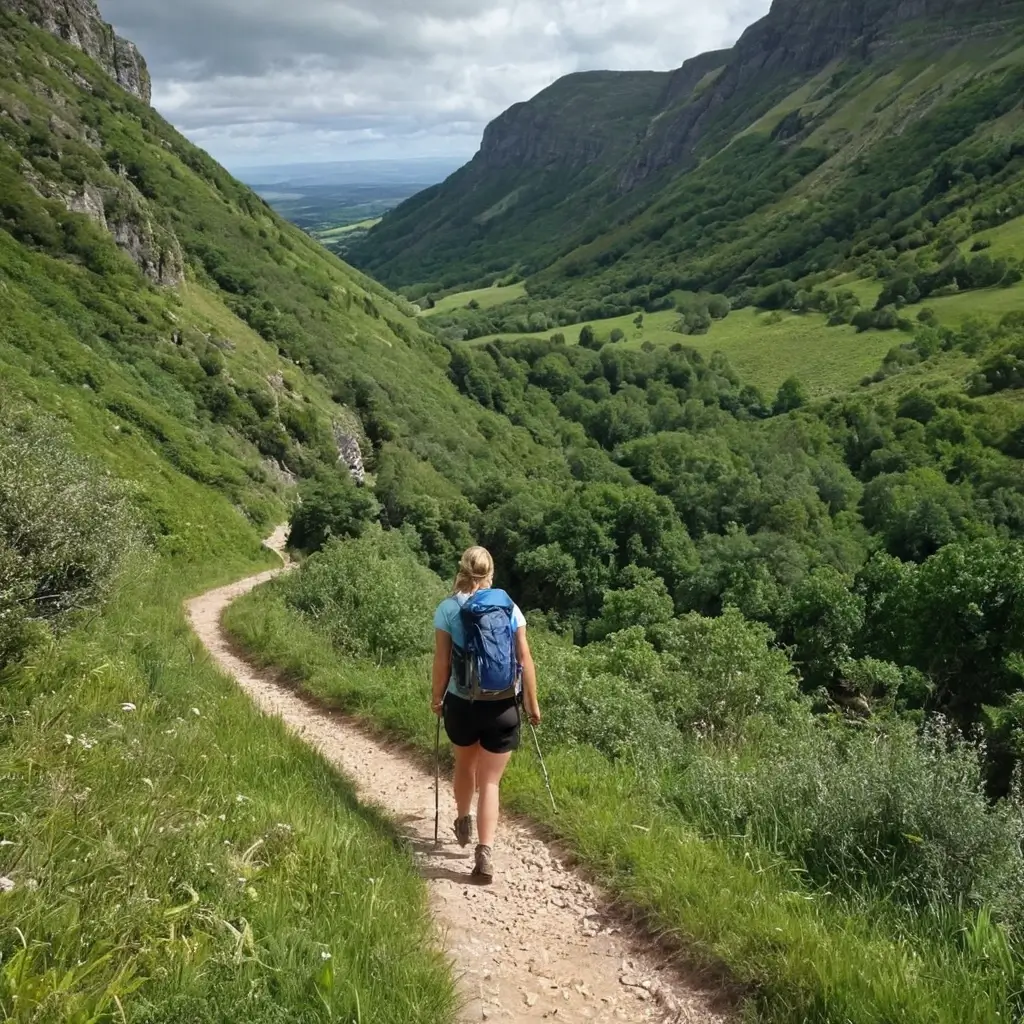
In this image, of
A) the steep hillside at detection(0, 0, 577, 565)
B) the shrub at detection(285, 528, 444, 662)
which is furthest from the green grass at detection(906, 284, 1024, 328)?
the shrub at detection(285, 528, 444, 662)

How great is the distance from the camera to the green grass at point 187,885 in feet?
11.8

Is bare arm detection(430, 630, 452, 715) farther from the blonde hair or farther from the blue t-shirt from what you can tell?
the blonde hair

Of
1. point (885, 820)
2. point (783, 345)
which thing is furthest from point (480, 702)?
point (783, 345)

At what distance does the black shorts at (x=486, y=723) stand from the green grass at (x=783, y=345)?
12748 centimetres

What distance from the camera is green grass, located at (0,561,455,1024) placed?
3.61 metres

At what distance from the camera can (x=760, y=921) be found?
14.9 ft

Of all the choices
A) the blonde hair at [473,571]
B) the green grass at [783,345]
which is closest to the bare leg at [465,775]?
the blonde hair at [473,571]

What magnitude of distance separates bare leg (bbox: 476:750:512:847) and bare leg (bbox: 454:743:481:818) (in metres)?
0.09

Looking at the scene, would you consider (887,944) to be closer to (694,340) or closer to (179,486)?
(179,486)

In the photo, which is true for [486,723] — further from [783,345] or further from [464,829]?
[783,345]

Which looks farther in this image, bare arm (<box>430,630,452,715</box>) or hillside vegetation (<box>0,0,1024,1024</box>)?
bare arm (<box>430,630,452,715</box>)

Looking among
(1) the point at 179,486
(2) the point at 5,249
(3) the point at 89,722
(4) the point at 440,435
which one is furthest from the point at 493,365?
(3) the point at 89,722

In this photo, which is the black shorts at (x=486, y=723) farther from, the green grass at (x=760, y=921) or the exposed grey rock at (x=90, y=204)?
the exposed grey rock at (x=90, y=204)

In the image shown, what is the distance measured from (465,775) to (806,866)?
8.08ft
